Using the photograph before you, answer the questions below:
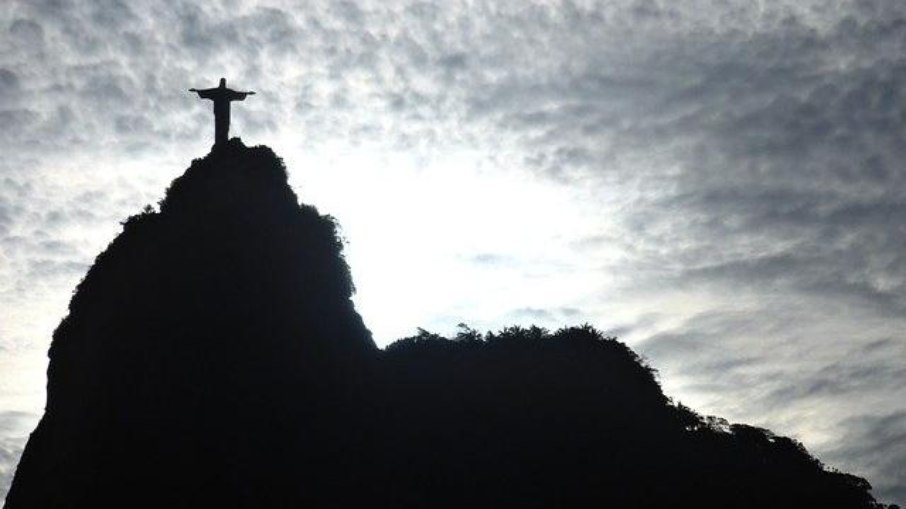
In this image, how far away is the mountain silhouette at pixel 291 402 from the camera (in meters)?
30.9

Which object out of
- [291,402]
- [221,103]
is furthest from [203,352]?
[221,103]

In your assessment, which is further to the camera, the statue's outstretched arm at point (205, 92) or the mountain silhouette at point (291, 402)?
the statue's outstretched arm at point (205, 92)

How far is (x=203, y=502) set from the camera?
29.5 metres

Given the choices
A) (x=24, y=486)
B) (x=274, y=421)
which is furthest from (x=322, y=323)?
(x=24, y=486)

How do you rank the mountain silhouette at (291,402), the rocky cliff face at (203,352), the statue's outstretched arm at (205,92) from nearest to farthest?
the rocky cliff face at (203,352)
the mountain silhouette at (291,402)
the statue's outstretched arm at (205,92)

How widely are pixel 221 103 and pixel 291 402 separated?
14.9m

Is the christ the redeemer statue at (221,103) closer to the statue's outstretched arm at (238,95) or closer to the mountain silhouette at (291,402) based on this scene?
the statue's outstretched arm at (238,95)

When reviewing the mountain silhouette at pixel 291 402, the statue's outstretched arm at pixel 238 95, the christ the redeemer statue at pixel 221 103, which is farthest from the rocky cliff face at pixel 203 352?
the statue's outstretched arm at pixel 238 95

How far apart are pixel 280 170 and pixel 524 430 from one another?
17105mm

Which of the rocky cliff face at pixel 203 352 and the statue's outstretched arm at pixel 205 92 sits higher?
the statue's outstretched arm at pixel 205 92

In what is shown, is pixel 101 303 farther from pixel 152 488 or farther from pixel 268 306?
pixel 152 488

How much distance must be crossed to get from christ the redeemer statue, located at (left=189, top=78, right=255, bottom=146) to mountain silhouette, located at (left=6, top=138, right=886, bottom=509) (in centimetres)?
79

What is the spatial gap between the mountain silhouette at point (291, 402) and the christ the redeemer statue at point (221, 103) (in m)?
0.79

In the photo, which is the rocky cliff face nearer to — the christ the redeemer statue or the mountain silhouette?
the mountain silhouette
